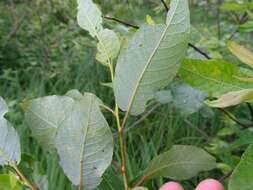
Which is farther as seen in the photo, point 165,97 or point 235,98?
point 165,97

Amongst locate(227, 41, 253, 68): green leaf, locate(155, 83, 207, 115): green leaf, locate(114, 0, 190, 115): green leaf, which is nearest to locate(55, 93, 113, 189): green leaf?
locate(114, 0, 190, 115): green leaf

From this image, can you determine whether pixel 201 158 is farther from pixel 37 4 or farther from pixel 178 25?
pixel 37 4

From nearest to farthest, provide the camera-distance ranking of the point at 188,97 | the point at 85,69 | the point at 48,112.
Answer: the point at 48,112 < the point at 188,97 < the point at 85,69

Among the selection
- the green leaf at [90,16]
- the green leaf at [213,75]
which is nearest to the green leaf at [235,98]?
the green leaf at [213,75]

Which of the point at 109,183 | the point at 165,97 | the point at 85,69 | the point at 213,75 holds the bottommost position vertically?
the point at 85,69

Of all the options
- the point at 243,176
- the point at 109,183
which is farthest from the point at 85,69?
the point at 243,176

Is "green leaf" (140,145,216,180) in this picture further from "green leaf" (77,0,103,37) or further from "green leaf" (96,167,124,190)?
Result: "green leaf" (77,0,103,37)

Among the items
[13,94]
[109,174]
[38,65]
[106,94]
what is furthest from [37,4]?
[109,174]

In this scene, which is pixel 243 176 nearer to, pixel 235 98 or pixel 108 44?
pixel 235 98
